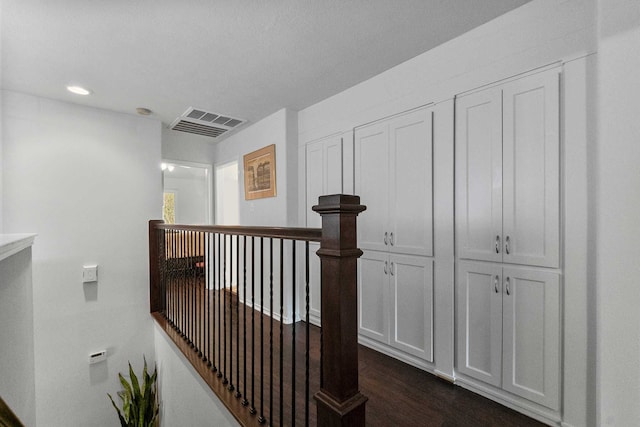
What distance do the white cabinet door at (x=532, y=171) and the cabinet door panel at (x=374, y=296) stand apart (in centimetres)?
94

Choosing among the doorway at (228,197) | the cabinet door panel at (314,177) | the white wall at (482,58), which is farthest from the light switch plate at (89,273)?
the white wall at (482,58)

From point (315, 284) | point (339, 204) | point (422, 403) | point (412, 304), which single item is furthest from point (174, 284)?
point (339, 204)

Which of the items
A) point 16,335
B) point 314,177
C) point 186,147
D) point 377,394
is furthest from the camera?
point 186,147

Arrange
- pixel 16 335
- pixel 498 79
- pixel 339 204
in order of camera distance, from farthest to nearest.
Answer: pixel 498 79 < pixel 16 335 < pixel 339 204

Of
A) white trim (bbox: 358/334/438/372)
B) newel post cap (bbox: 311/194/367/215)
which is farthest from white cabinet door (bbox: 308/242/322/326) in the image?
newel post cap (bbox: 311/194/367/215)

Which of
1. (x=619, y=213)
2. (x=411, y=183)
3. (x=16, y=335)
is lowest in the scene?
(x=16, y=335)

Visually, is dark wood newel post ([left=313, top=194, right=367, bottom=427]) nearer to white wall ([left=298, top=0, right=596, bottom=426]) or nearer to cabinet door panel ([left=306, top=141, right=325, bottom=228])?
white wall ([left=298, top=0, right=596, bottom=426])

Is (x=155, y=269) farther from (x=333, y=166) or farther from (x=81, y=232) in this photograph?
(x=333, y=166)

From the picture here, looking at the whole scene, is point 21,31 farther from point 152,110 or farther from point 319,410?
point 319,410

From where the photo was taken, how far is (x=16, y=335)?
49.4 inches

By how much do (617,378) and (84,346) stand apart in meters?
4.13

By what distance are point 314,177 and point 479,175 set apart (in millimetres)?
1641

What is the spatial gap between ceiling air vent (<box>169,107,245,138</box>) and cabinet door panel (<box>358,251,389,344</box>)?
2.42 metres

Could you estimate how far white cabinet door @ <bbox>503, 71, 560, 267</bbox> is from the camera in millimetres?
1542
